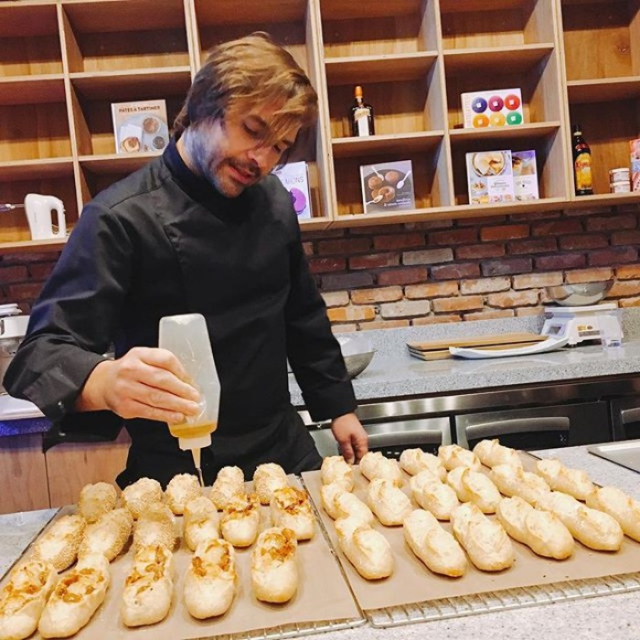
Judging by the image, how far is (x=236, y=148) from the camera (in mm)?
1288

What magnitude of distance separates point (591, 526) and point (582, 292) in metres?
1.99

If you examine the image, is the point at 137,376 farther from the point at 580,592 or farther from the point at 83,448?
the point at 83,448

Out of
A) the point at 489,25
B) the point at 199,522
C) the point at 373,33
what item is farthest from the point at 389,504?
the point at 489,25

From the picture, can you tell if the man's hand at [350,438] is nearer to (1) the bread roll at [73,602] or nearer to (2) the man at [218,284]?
(2) the man at [218,284]

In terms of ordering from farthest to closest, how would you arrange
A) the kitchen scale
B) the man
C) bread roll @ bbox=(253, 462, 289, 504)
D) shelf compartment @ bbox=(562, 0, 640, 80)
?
shelf compartment @ bbox=(562, 0, 640, 80)
the kitchen scale
the man
bread roll @ bbox=(253, 462, 289, 504)

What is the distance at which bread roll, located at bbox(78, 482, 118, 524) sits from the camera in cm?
104

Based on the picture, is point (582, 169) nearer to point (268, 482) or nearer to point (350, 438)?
point (350, 438)

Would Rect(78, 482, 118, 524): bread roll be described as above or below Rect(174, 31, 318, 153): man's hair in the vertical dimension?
below

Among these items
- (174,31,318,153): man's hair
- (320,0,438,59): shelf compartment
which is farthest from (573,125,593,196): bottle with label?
(174,31,318,153): man's hair

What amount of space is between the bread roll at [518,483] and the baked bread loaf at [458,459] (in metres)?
0.06

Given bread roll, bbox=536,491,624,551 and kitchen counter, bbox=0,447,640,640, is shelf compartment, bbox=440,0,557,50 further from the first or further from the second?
kitchen counter, bbox=0,447,640,640

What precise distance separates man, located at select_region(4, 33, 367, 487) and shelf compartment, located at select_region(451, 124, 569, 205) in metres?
1.35

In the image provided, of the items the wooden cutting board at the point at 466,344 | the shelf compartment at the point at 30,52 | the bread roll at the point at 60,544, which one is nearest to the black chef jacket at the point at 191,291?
the bread roll at the point at 60,544

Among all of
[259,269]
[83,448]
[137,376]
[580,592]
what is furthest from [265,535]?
[83,448]
